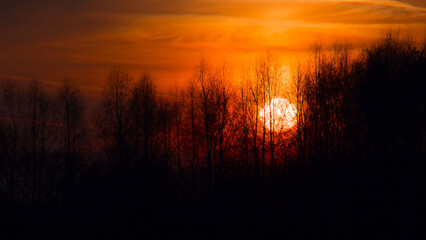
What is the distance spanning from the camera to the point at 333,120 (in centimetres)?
3925

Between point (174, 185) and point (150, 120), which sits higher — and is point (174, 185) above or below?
below

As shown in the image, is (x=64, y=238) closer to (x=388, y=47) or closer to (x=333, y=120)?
(x=333, y=120)

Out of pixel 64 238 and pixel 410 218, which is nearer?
pixel 410 218

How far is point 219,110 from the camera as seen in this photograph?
130ft

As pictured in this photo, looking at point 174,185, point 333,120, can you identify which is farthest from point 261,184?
Answer: point 333,120

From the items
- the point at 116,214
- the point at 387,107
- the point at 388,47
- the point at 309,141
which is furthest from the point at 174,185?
the point at 388,47

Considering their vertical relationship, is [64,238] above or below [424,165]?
below

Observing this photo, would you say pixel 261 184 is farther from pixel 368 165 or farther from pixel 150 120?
pixel 150 120

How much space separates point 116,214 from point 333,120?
2108cm

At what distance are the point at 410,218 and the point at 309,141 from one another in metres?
14.9

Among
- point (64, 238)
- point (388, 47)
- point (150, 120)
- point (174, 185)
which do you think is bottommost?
point (64, 238)

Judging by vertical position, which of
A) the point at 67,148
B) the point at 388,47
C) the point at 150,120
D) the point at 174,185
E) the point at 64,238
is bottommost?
the point at 64,238

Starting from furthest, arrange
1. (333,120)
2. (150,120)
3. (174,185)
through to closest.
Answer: (150,120)
(333,120)
(174,185)

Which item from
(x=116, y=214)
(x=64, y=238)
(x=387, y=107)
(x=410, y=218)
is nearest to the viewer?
(x=410, y=218)
